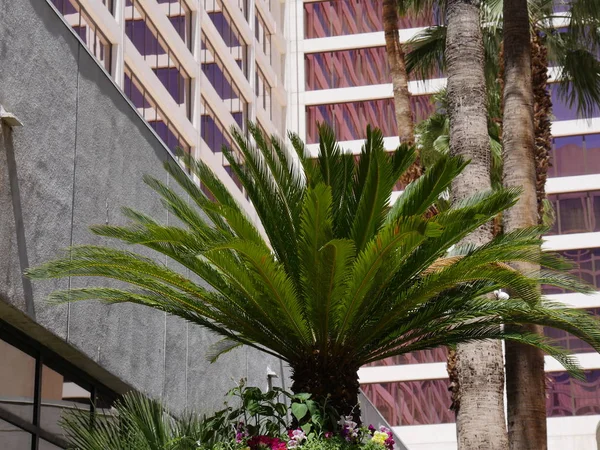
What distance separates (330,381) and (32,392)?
325 cm

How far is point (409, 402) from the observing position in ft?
173

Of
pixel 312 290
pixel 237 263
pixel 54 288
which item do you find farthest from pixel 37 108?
pixel 312 290

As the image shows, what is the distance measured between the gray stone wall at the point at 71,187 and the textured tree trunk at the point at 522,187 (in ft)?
15.8

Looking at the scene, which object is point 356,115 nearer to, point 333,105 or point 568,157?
point 333,105

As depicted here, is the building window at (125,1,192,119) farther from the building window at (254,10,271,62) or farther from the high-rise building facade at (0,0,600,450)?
the building window at (254,10,271,62)

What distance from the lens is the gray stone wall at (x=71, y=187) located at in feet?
40.3

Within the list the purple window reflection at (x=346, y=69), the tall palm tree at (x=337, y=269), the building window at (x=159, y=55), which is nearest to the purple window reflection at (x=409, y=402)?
the purple window reflection at (x=346, y=69)

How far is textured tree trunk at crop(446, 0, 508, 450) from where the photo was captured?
562 inches

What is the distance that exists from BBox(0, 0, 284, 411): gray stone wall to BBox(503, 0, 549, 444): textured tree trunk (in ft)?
15.8

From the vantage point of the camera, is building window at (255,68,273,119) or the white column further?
building window at (255,68,273,119)

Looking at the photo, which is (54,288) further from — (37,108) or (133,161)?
(133,161)

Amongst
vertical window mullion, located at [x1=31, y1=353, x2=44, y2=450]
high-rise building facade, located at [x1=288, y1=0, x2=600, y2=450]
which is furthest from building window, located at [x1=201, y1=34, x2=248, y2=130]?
vertical window mullion, located at [x1=31, y1=353, x2=44, y2=450]

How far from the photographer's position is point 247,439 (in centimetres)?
1216

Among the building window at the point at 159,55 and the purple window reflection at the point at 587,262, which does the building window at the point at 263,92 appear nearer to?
the building window at the point at 159,55
